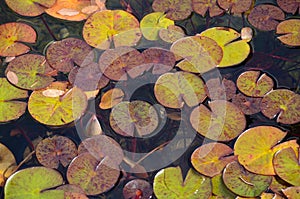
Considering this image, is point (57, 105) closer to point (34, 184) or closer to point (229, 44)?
point (34, 184)

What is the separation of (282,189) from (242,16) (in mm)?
874

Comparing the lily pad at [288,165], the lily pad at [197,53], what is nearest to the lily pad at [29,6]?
the lily pad at [197,53]

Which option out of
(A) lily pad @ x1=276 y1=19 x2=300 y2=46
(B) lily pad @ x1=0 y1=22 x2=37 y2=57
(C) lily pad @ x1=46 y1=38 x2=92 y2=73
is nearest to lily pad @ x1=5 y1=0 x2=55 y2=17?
(B) lily pad @ x1=0 y1=22 x2=37 y2=57

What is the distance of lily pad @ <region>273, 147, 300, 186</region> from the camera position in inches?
57.4

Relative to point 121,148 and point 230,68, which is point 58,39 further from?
point 230,68

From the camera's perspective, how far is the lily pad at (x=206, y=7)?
197cm

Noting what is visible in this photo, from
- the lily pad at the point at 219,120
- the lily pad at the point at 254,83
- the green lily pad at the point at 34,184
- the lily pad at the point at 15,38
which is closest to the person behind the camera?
the green lily pad at the point at 34,184

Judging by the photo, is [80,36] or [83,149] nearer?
[83,149]

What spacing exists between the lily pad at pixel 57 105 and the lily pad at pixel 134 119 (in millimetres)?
137

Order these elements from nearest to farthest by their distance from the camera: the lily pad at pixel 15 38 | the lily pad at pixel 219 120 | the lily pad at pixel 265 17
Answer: the lily pad at pixel 219 120
the lily pad at pixel 15 38
the lily pad at pixel 265 17

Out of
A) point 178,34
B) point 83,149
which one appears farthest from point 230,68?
point 83,149

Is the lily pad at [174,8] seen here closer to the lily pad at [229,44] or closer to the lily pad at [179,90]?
the lily pad at [229,44]

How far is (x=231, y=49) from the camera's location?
5.93 ft

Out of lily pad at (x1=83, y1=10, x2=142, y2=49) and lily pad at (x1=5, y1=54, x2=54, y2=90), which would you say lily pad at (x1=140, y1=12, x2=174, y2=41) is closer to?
lily pad at (x1=83, y1=10, x2=142, y2=49)
